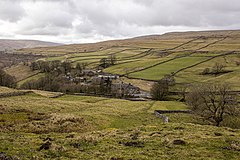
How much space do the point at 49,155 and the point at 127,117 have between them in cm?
2863

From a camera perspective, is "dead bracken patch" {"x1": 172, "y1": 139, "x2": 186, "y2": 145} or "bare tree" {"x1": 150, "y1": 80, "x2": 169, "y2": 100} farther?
"bare tree" {"x1": 150, "y1": 80, "x2": 169, "y2": 100}

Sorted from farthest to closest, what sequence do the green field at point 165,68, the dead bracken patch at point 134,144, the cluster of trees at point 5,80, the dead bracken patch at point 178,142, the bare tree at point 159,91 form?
the green field at point 165,68 → the cluster of trees at point 5,80 → the bare tree at point 159,91 → the dead bracken patch at point 178,142 → the dead bracken patch at point 134,144

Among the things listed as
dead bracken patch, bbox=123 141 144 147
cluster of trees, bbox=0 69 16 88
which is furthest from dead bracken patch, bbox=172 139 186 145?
cluster of trees, bbox=0 69 16 88

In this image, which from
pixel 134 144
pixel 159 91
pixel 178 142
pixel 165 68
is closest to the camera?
pixel 134 144

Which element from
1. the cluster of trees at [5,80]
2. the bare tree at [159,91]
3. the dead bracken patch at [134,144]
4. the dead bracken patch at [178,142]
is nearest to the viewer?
the dead bracken patch at [134,144]

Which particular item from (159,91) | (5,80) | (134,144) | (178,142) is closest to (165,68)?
(159,91)

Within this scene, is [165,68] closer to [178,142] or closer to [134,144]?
[178,142]

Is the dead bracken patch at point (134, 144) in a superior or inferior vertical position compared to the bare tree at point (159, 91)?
superior

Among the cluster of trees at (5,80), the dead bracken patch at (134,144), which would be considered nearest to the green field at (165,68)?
the cluster of trees at (5,80)

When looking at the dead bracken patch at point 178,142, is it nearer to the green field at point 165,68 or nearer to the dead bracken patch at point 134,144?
the dead bracken patch at point 134,144

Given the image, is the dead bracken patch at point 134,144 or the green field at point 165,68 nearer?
the dead bracken patch at point 134,144

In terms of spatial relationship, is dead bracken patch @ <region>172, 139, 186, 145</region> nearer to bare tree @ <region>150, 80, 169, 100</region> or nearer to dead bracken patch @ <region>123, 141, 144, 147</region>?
dead bracken patch @ <region>123, 141, 144, 147</region>

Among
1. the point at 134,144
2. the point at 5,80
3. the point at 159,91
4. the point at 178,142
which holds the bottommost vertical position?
the point at 159,91

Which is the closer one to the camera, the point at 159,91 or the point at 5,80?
the point at 159,91
